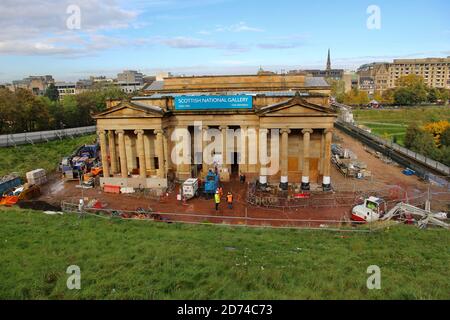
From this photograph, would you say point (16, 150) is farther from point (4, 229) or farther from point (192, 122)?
point (4, 229)

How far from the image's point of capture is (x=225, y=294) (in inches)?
505

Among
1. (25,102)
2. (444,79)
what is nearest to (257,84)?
(25,102)

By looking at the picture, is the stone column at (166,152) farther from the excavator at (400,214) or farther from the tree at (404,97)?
the tree at (404,97)

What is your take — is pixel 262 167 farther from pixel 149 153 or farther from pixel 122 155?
pixel 122 155

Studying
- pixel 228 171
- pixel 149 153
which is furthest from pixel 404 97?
pixel 149 153

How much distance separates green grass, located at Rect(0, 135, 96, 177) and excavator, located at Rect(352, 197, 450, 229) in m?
42.0

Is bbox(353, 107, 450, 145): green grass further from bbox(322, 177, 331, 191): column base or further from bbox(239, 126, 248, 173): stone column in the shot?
bbox(239, 126, 248, 173): stone column

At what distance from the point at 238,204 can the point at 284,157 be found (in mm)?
8240

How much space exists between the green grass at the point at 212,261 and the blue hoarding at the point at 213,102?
17.8m

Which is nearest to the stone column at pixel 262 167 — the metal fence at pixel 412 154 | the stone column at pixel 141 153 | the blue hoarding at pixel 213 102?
the blue hoarding at pixel 213 102

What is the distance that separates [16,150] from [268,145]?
140 feet

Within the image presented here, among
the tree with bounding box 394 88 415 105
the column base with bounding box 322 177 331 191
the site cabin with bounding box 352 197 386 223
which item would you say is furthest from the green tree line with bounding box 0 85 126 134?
the tree with bounding box 394 88 415 105

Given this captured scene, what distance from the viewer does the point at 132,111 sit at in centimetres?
3888

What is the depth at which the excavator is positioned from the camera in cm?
2647
